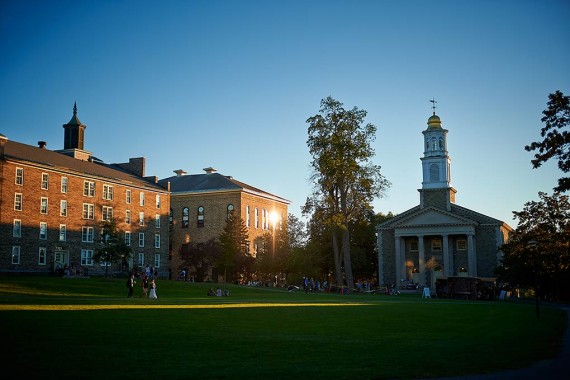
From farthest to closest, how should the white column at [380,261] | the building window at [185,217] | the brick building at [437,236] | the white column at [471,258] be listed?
1. the building window at [185,217]
2. the white column at [380,261]
3. the brick building at [437,236]
4. the white column at [471,258]

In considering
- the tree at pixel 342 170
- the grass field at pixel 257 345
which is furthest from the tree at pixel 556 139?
the tree at pixel 342 170

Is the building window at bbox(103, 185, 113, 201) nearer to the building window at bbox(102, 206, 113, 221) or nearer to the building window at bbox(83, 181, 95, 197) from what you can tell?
the building window at bbox(102, 206, 113, 221)

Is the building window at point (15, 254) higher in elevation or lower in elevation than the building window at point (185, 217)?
lower

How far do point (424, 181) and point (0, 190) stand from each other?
166 ft

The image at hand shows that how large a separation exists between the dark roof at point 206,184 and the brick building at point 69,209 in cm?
955

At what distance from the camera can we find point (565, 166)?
80.6 feet

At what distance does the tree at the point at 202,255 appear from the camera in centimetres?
7525

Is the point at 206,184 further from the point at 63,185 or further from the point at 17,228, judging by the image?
the point at 17,228

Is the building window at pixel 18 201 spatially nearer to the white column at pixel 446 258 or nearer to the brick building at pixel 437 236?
the brick building at pixel 437 236

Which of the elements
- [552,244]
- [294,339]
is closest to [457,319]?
[294,339]

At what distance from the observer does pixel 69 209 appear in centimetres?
6438

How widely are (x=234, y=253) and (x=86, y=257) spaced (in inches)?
660

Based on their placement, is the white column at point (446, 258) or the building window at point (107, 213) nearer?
the building window at point (107, 213)

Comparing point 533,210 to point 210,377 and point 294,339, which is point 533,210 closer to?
point 294,339
